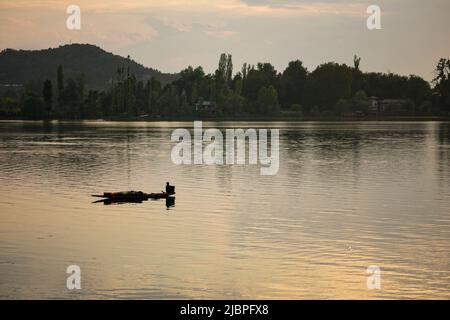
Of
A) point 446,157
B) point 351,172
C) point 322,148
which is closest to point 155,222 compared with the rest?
point 351,172

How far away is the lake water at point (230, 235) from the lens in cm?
2916

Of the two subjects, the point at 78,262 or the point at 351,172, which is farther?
the point at 351,172

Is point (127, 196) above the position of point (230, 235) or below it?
above

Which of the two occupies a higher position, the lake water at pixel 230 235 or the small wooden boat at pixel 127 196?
the small wooden boat at pixel 127 196

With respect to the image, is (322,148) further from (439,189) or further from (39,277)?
(39,277)

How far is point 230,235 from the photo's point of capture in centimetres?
3862

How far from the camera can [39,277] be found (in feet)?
98.8

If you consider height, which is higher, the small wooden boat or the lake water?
the small wooden boat

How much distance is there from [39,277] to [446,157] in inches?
2804

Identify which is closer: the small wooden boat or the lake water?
the lake water

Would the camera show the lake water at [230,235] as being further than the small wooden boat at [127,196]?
No

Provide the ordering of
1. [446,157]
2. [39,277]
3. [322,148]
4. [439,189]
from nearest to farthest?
[39,277] → [439,189] → [446,157] → [322,148]

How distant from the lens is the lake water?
29156 millimetres

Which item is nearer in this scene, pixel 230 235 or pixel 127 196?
pixel 230 235
